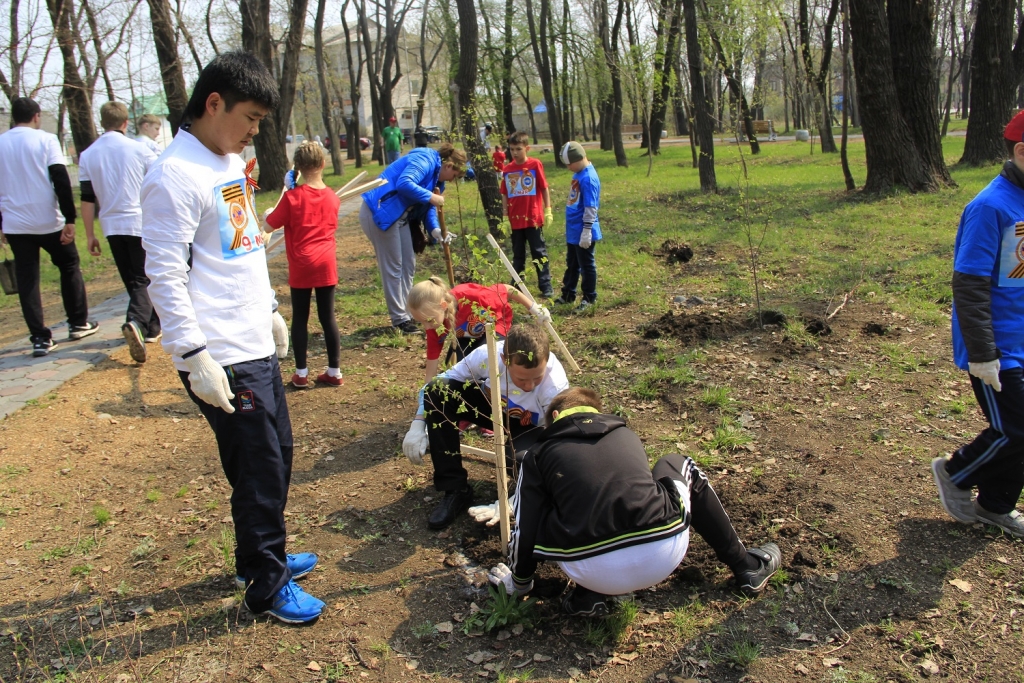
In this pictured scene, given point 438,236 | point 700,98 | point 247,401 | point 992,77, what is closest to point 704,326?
point 438,236

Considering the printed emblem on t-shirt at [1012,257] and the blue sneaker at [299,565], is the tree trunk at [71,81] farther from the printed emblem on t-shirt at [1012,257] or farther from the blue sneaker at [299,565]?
the printed emblem on t-shirt at [1012,257]

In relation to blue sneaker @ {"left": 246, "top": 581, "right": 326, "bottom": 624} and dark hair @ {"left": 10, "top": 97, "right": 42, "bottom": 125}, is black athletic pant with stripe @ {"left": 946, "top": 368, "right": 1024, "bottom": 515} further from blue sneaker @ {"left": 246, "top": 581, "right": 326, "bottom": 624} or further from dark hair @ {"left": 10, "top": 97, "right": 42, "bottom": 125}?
dark hair @ {"left": 10, "top": 97, "right": 42, "bottom": 125}

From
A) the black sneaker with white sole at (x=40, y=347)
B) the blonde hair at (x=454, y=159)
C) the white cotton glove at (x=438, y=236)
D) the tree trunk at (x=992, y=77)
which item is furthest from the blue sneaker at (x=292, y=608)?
the tree trunk at (x=992, y=77)

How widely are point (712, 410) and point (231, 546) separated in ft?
9.66

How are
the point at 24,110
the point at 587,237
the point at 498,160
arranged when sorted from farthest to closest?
the point at 498,160
the point at 587,237
the point at 24,110

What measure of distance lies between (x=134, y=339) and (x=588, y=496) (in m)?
4.56

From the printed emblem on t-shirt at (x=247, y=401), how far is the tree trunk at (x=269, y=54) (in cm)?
1416

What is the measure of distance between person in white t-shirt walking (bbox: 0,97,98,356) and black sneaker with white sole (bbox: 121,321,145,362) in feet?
2.99

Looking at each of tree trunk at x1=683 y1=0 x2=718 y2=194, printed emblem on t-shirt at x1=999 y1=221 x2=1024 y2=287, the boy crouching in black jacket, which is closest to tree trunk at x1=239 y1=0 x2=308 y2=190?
tree trunk at x1=683 y1=0 x2=718 y2=194

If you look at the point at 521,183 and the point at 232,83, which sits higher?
the point at 232,83

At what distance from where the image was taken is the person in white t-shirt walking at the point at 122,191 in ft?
19.3

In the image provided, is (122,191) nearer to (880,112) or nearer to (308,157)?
(308,157)

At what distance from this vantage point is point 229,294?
2.61 meters

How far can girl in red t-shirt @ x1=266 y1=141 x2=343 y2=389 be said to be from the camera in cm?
535
